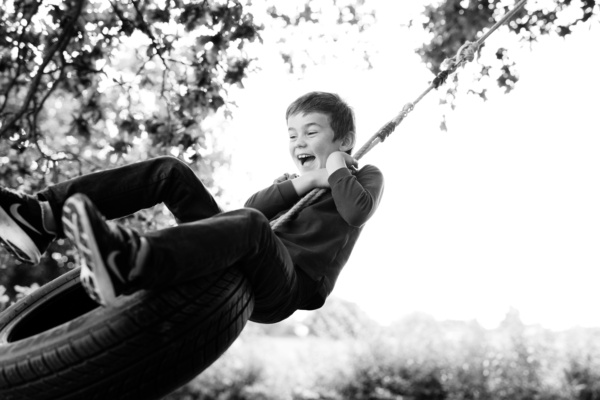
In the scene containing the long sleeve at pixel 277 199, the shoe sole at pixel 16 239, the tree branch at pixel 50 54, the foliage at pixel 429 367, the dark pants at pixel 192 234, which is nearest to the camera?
the dark pants at pixel 192 234

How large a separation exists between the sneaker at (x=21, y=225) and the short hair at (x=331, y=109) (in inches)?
41.6

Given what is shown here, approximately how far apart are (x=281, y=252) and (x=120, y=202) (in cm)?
50

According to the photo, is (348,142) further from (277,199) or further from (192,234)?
(192,234)

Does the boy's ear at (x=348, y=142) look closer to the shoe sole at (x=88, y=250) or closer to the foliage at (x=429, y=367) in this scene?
the shoe sole at (x=88, y=250)

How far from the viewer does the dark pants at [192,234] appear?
1764 mm

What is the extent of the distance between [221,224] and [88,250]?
0.38m

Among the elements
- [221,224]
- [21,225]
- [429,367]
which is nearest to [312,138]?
[221,224]

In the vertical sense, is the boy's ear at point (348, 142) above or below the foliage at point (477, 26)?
below

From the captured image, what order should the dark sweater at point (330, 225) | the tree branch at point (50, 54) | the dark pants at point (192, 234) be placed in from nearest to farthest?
the dark pants at point (192, 234) → the dark sweater at point (330, 225) → the tree branch at point (50, 54)

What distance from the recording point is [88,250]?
161cm

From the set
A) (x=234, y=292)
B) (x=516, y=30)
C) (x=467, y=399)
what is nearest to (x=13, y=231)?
(x=234, y=292)

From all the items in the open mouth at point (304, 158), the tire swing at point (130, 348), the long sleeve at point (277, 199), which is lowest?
the tire swing at point (130, 348)

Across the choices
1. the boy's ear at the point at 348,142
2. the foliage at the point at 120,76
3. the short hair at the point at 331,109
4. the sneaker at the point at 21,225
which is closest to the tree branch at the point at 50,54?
the foliage at the point at 120,76

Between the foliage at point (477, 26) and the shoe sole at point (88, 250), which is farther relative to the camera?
the foliage at point (477, 26)
